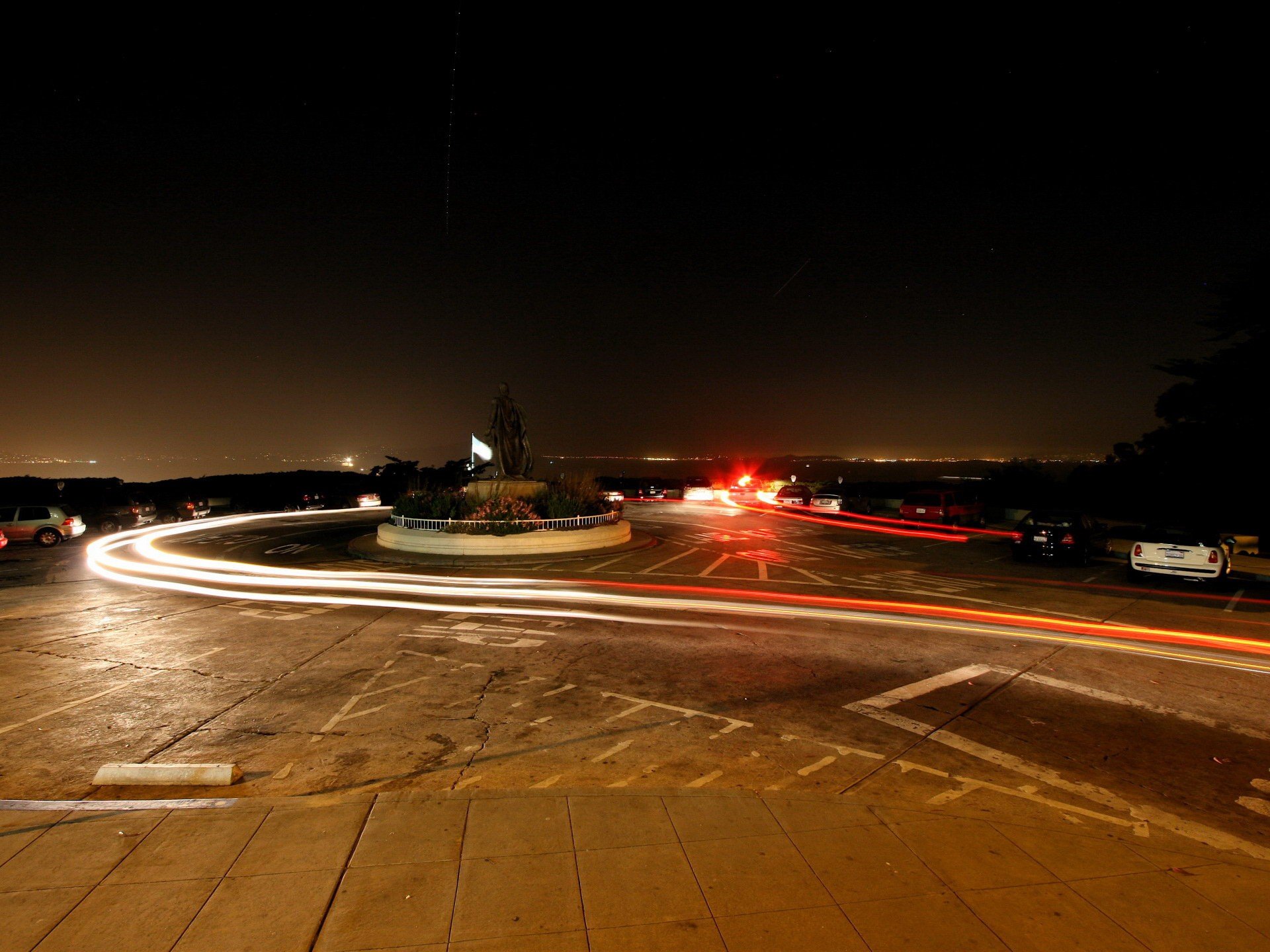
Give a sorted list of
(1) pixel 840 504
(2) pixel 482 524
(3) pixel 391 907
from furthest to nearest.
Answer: (1) pixel 840 504
(2) pixel 482 524
(3) pixel 391 907

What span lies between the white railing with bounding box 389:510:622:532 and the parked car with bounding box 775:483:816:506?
781 inches

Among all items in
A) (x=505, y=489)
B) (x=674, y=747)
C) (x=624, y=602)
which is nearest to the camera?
(x=674, y=747)

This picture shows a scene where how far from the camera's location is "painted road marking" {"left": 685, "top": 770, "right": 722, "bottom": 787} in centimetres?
494

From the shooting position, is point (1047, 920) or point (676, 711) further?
point (676, 711)

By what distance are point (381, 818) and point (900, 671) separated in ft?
20.2

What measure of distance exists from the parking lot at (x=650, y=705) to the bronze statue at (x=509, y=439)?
1080cm

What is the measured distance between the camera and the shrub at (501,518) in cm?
1838

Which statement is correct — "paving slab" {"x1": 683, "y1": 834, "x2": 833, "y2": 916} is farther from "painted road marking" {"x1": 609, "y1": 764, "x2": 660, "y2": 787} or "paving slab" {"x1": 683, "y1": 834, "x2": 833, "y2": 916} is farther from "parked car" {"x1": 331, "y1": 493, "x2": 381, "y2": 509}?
"parked car" {"x1": 331, "y1": 493, "x2": 381, "y2": 509}

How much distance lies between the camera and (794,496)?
3753cm

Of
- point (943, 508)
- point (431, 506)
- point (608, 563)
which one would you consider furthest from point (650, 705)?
point (943, 508)

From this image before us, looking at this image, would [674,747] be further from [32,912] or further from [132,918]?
[32,912]

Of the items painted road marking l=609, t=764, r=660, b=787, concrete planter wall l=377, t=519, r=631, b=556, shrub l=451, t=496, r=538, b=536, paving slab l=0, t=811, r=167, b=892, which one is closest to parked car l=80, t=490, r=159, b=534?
concrete planter wall l=377, t=519, r=631, b=556

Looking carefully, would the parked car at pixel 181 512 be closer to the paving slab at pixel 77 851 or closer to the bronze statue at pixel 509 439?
the bronze statue at pixel 509 439

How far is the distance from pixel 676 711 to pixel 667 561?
10877 mm
